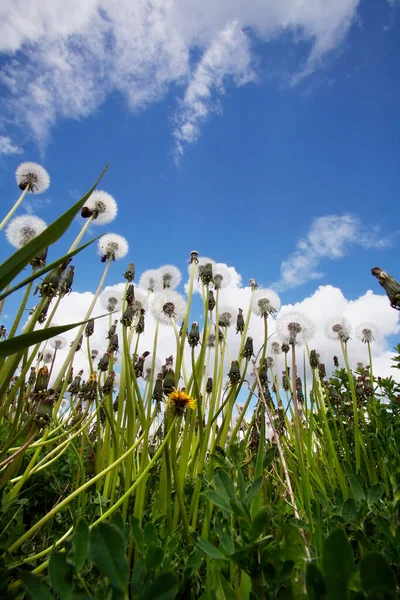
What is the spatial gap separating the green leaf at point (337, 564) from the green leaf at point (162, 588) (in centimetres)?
16

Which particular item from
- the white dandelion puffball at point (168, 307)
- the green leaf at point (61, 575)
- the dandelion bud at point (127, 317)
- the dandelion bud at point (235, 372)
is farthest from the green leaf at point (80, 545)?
the white dandelion puffball at point (168, 307)

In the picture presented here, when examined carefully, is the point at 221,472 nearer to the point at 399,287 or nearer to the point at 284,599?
the point at 284,599

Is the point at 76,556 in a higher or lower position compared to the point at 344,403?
lower

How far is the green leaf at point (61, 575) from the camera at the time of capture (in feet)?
1.32

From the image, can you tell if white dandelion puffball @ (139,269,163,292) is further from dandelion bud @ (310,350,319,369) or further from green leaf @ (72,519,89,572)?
green leaf @ (72,519,89,572)

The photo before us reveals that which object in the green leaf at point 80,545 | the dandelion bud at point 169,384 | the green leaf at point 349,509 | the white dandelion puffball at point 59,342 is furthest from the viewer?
the white dandelion puffball at point 59,342

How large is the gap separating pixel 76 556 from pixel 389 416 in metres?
2.57

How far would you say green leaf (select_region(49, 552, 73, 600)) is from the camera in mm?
403

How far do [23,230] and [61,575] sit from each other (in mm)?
2252

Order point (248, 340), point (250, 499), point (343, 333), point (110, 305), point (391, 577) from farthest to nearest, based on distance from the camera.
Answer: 1. point (343, 333)
2. point (110, 305)
3. point (248, 340)
4. point (250, 499)
5. point (391, 577)

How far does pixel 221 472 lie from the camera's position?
0.64m

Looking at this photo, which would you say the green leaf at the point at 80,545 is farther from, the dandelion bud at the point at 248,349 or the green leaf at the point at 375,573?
the dandelion bud at the point at 248,349

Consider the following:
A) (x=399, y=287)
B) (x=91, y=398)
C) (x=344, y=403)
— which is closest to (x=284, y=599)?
(x=399, y=287)

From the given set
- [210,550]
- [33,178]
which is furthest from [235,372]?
[33,178]
